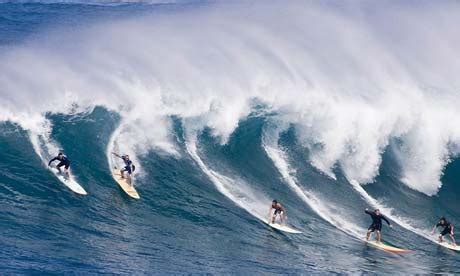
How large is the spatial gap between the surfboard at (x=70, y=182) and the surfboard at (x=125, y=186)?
1427 mm

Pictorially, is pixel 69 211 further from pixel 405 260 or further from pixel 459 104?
pixel 459 104

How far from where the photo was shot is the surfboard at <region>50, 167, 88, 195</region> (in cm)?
2400

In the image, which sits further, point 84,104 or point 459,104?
point 459,104

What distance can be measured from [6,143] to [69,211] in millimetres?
6332

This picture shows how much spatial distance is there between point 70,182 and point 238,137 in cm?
818

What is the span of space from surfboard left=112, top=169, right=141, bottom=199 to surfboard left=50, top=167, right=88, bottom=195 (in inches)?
56.2

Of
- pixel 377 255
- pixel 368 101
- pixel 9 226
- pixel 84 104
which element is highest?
pixel 368 101

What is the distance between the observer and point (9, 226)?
2041 cm

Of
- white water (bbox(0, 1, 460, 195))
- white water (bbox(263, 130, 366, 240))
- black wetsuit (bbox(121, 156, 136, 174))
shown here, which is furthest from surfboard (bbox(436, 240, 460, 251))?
black wetsuit (bbox(121, 156, 136, 174))

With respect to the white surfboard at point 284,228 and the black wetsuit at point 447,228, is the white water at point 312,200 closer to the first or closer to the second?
the white surfboard at point 284,228

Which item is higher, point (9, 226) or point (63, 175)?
point (63, 175)

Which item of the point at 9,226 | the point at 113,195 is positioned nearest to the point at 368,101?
the point at 113,195

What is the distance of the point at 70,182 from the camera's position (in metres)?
24.5

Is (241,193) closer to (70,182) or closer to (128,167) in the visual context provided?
(128,167)
